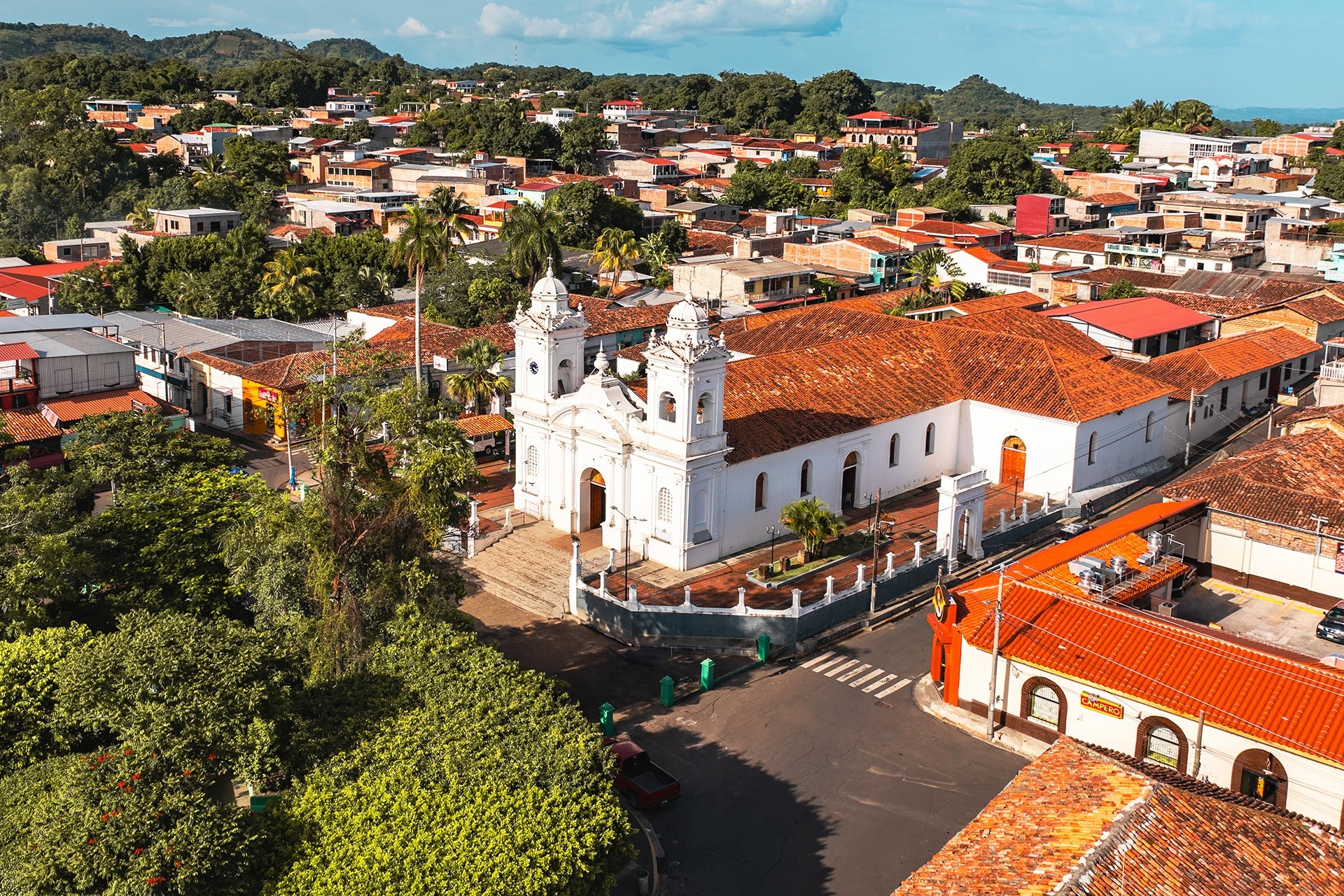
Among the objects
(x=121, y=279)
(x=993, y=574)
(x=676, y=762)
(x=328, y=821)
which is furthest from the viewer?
(x=121, y=279)

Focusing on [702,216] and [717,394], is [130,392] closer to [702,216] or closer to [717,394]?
[717,394]

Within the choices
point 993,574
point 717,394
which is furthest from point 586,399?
point 993,574

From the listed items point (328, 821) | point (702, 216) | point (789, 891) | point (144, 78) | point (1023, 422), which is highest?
point (144, 78)

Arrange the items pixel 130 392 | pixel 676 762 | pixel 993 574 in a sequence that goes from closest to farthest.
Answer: pixel 676 762 → pixel 993 574 → pixel 130 392

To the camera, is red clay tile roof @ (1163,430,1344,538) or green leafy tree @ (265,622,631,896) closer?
green leafy tree @ (265,622,631,896)

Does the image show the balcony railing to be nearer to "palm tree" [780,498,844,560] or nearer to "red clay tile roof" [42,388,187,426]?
"palm tree" [780,498,844,560]

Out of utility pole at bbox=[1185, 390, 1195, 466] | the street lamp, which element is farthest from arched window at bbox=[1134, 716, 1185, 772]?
utility pole at bbox=[1185, 390, 1195, 466]

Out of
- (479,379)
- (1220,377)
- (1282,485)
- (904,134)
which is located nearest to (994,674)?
(1282,485)
